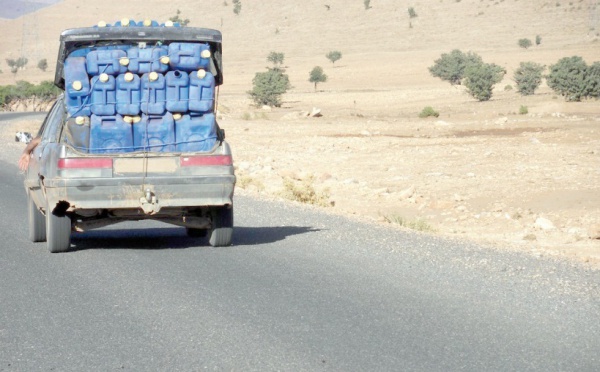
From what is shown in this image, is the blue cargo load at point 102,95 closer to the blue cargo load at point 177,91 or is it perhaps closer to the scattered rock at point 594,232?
the blue cargo load at point 177,91

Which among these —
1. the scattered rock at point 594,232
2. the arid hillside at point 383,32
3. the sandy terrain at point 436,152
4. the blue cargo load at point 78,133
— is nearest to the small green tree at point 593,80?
the sandy terrain at point 436,152

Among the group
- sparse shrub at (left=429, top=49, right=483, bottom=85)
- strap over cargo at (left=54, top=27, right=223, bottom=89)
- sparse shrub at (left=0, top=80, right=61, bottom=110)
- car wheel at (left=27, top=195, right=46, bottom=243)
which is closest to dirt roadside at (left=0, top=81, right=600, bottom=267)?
strap over cargo at (left=54, top=27, right=223, bottom=89)

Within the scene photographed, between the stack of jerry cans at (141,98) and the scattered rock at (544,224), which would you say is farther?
the scattered rock at (544,224)

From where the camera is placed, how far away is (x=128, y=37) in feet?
37.9

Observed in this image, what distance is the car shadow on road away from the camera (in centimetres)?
1251

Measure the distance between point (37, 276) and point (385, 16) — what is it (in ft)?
448

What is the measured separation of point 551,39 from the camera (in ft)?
397

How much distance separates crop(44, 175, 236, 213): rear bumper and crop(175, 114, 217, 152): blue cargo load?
0.75 meters

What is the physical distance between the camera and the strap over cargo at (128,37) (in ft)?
37.2

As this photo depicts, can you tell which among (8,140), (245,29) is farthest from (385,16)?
(8,140)

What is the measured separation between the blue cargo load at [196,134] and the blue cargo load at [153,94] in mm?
291

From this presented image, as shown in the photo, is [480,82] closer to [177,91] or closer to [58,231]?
[177,91]

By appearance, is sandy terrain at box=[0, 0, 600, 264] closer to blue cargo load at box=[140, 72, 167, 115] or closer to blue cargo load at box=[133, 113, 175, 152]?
blue cargo load at box=[133, 113, 175, 152]

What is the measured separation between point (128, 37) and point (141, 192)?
5.81 feet
